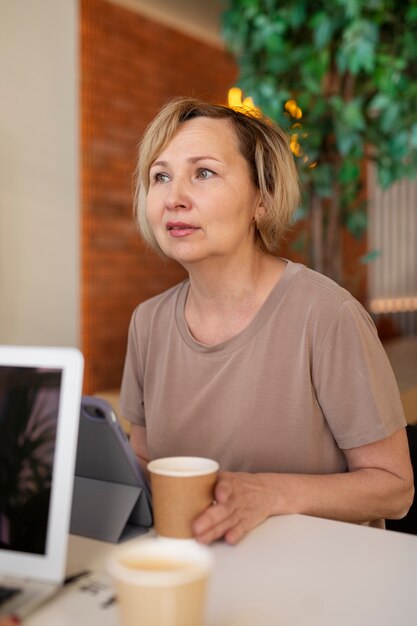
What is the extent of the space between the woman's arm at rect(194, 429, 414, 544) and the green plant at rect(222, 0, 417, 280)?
75.3 inches

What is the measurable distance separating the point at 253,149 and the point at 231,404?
490mm

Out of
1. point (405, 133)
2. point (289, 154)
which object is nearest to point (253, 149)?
point (289, 154)

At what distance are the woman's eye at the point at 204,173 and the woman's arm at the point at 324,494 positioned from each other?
1.78 feet

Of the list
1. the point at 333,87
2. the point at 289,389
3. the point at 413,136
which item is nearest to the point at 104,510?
the point at 289,389

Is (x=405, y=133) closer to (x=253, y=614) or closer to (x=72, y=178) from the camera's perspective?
(x=72, y=178)

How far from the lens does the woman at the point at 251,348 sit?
1.22 m

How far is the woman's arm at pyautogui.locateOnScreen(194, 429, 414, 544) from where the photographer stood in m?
0.95

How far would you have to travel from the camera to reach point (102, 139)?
3.61 metres

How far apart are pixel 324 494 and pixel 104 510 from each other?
1.10 feet

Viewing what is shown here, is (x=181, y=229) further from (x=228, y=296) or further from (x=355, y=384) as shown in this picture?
(x=355, y=384)

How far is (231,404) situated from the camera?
1317 millimetres

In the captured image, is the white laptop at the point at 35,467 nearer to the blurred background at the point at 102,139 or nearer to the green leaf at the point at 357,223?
the blurred background at the point at 102,139

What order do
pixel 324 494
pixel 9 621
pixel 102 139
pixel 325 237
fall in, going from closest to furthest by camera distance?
pixel 9 621, pixel 324 494, pixel 325 237, pixel 102 139

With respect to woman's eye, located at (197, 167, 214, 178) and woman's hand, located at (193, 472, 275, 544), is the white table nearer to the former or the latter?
woman's hand, located at (193, 472, 275, 544)
